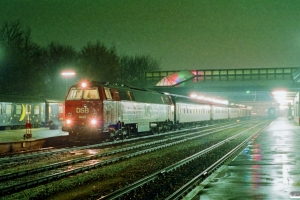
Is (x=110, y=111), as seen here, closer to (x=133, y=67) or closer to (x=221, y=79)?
(x=221, y=79)

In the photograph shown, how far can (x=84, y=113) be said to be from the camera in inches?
1026

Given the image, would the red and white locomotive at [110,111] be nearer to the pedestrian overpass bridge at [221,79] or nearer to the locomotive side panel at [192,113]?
the locomotive side panel at [192,113]

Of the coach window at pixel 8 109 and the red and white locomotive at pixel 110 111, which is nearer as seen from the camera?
the red and white locomotive at pixel 110 111

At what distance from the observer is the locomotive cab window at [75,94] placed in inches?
1054

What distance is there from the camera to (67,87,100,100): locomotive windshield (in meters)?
26.3

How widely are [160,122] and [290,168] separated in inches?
894

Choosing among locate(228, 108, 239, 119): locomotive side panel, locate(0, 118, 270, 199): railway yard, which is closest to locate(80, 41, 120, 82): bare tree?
locate(228, 108, 239, 119): locomotive side panel

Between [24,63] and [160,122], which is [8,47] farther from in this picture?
[160,122]

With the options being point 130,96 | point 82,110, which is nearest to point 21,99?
point 130,96

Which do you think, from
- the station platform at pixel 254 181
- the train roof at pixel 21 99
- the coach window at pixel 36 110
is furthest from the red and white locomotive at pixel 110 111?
the coach window at pixel 36 110

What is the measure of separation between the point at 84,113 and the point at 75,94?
5.10 feet

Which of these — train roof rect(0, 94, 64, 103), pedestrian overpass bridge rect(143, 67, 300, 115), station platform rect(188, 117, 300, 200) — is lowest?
station platform rect(188, 117, 300, 200)

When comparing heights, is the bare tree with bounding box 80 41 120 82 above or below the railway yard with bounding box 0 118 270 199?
above

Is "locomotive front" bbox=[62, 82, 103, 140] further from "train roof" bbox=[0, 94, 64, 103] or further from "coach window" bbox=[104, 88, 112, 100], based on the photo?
"train roof" bbox=[0, 94, 64, 103]
